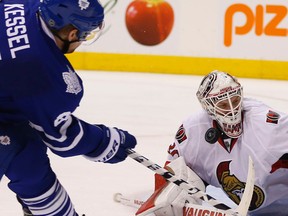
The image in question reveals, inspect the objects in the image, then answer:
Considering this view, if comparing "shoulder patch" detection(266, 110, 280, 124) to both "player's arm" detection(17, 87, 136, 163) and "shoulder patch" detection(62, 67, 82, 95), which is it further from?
"shoulder patch" detection(62, 67, 82, 95)

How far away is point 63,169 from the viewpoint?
3732 millimetres

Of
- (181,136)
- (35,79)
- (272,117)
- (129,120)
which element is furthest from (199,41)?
(35,79)

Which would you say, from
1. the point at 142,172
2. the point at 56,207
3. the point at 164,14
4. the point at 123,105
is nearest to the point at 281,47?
the point at 164,14

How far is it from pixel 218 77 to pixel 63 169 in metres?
1.22

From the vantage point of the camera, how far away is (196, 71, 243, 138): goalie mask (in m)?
2.74

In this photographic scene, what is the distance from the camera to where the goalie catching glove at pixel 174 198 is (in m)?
2.73

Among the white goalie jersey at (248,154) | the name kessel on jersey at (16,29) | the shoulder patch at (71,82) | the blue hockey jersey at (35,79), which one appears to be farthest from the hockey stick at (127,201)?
the name kessel on jersey at (16,29)

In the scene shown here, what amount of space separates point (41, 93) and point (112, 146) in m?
0.35

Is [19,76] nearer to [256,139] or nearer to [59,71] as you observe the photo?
[59,71]

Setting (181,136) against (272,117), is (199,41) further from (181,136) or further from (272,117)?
(272,117)

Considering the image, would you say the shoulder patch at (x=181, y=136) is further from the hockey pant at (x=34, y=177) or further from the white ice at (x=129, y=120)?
the hockey pant at (x=34, y=177)

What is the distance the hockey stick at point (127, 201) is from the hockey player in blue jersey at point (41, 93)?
0.74 metres

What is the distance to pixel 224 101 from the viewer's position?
2.74 meters

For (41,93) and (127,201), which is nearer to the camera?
(41,93)
